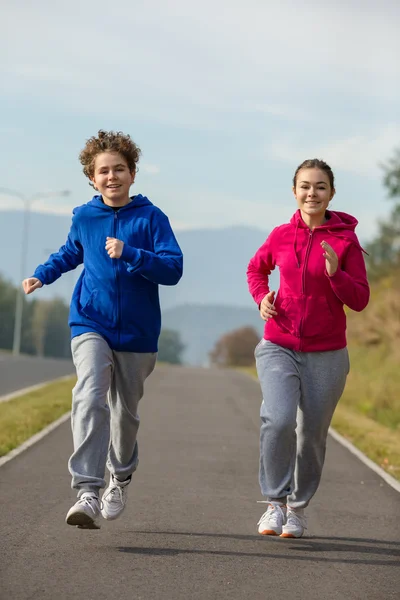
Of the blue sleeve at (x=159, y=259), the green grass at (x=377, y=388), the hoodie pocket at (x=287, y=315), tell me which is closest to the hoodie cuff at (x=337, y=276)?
the hoodie pocket at (x=287, y=315)

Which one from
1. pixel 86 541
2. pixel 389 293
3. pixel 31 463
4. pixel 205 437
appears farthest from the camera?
pixel 389 293

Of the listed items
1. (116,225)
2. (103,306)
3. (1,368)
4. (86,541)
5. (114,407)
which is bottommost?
(1,368)

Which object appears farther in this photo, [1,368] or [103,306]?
[1,368]

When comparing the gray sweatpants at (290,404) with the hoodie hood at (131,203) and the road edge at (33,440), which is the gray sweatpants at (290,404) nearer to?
the hoodie hood at (131,203)

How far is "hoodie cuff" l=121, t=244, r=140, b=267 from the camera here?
5910mm

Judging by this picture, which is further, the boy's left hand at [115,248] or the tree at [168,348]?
the tree at [168,348]

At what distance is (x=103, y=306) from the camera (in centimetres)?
625

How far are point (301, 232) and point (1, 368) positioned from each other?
2586 cm

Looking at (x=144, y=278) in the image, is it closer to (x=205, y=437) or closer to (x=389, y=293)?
(x=205, y=437)

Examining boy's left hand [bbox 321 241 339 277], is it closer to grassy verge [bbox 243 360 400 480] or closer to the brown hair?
the brown hair

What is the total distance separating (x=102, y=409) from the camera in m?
6.07

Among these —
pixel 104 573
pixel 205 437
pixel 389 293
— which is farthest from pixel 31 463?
pixel 389 293

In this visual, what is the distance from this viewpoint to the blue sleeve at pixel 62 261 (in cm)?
652

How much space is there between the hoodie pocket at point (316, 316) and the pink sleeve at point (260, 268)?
0.30m
